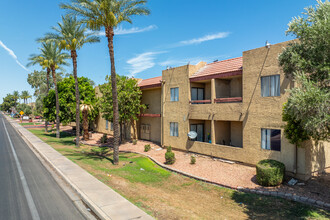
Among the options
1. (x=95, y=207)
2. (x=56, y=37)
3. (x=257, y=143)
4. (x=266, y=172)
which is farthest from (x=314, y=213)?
(x=56, y=37)

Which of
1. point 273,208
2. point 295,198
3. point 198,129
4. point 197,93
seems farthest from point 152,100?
point 273,208

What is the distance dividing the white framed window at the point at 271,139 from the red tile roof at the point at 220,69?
521cm

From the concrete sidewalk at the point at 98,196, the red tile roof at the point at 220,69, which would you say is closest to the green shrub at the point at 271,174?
the red tile roof at the point at 220,69

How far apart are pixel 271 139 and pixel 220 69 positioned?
7971 millimetres

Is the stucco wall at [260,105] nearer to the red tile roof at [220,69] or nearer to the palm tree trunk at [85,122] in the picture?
the red tile roof at [220,69]

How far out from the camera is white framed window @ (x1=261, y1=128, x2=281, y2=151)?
50.4 feet

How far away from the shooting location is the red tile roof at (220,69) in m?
19.0

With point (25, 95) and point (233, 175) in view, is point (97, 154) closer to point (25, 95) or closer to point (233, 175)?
point (233, 175)

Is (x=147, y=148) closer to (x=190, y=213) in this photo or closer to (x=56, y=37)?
(x=190, y=213)

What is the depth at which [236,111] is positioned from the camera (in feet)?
60.1

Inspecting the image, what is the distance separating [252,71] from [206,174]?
8.35 metres

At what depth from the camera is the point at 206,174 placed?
1648cm

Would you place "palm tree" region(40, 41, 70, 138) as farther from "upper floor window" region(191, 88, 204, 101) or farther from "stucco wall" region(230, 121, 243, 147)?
"stucco wall" region(230, 121, 243, 147)

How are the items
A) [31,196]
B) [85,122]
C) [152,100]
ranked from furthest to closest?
[85,122] < [152,100] < [31,196]
